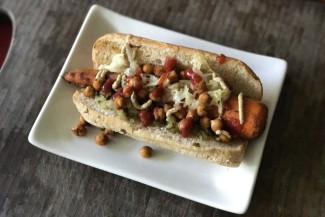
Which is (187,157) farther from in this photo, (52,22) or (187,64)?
(52,22)

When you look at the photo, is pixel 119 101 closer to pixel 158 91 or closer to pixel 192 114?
pixel 158 91

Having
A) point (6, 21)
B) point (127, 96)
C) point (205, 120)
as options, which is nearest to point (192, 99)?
point (205, 120)

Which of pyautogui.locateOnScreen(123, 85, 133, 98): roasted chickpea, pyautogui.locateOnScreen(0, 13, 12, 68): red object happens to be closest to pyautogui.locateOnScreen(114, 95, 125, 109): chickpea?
pyautogui.locateOnScreen(123, 85, 133, 98): roasted chickpea

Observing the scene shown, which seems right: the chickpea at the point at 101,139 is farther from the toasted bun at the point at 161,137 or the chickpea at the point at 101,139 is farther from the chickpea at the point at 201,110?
the chickpea at the point at 201,110

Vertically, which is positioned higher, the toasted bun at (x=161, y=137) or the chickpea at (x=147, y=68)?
the chickpea at (x=147, y=68)

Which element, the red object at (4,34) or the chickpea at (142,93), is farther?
the red object at (4,34)

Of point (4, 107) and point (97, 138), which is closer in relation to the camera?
point (97, 138)

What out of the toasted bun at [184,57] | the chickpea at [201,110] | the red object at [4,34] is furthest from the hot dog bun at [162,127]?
the red object at [4,34]
